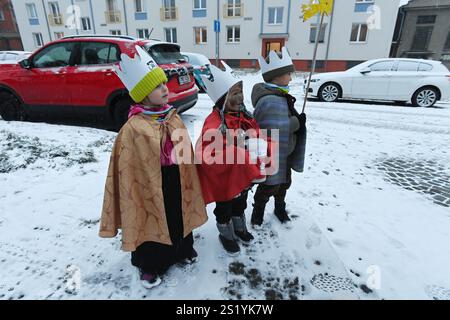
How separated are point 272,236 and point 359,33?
23.2 meters

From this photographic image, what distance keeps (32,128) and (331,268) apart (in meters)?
5.39

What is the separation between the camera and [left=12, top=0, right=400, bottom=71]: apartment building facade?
20.2 metres

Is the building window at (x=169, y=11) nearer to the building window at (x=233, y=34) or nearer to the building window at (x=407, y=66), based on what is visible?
the building window at (x=233, y=34)

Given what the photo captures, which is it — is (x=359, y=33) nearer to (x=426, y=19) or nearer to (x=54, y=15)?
(x=426, y=19)

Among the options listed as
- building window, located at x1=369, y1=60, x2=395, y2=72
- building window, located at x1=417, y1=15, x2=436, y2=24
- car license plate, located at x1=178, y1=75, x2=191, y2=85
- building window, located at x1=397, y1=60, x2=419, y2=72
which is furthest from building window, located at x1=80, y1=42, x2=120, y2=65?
building window, located at x1=417, y1=15, x2=436, y2=24

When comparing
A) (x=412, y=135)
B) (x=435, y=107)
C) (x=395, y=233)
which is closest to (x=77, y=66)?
(x=395, y=233)

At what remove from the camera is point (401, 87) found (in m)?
8.29

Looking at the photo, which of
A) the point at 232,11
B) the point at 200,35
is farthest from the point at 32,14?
A: the point at 232,11

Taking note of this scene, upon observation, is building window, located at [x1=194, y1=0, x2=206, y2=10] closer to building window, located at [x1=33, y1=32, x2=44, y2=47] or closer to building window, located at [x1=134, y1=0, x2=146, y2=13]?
building window, located at [x1=134, y1=0, x2=146, y2=13]

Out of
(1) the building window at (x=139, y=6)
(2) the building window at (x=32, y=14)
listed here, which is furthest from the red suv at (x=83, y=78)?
(2) the building window at (x=32, y=14)

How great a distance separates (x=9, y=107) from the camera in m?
5.82

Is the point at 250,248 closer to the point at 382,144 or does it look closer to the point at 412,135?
the point at 382,144
